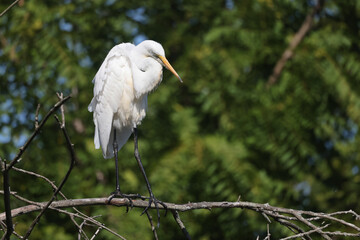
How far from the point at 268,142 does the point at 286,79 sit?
504 mm

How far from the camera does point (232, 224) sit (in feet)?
12.9

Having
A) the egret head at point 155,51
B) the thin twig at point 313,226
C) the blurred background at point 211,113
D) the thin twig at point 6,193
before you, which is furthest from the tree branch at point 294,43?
the thin twig at point 6,193

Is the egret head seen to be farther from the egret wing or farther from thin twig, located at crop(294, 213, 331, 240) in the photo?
thin twig, located at crop(294, 213, 331, 240)

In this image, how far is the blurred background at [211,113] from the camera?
3869 mm

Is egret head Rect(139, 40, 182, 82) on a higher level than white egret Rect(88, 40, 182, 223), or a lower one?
higher

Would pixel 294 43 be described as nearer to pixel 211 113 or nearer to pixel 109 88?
pixel 211 113

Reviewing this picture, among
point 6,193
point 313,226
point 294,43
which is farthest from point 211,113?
point 6,193

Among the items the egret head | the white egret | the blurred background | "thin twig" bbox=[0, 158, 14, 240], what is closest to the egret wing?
the white egret

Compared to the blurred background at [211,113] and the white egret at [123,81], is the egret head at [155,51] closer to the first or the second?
the white egret at [123,81]

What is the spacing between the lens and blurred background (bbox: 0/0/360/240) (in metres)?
3.87

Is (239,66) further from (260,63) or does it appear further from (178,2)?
(178,2)

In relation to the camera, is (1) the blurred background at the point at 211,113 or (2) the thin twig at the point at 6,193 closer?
(2) the thin twig at the point at 6,193

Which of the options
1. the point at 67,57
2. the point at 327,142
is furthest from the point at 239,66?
the point at 67,57

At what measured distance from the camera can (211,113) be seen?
444 cm
